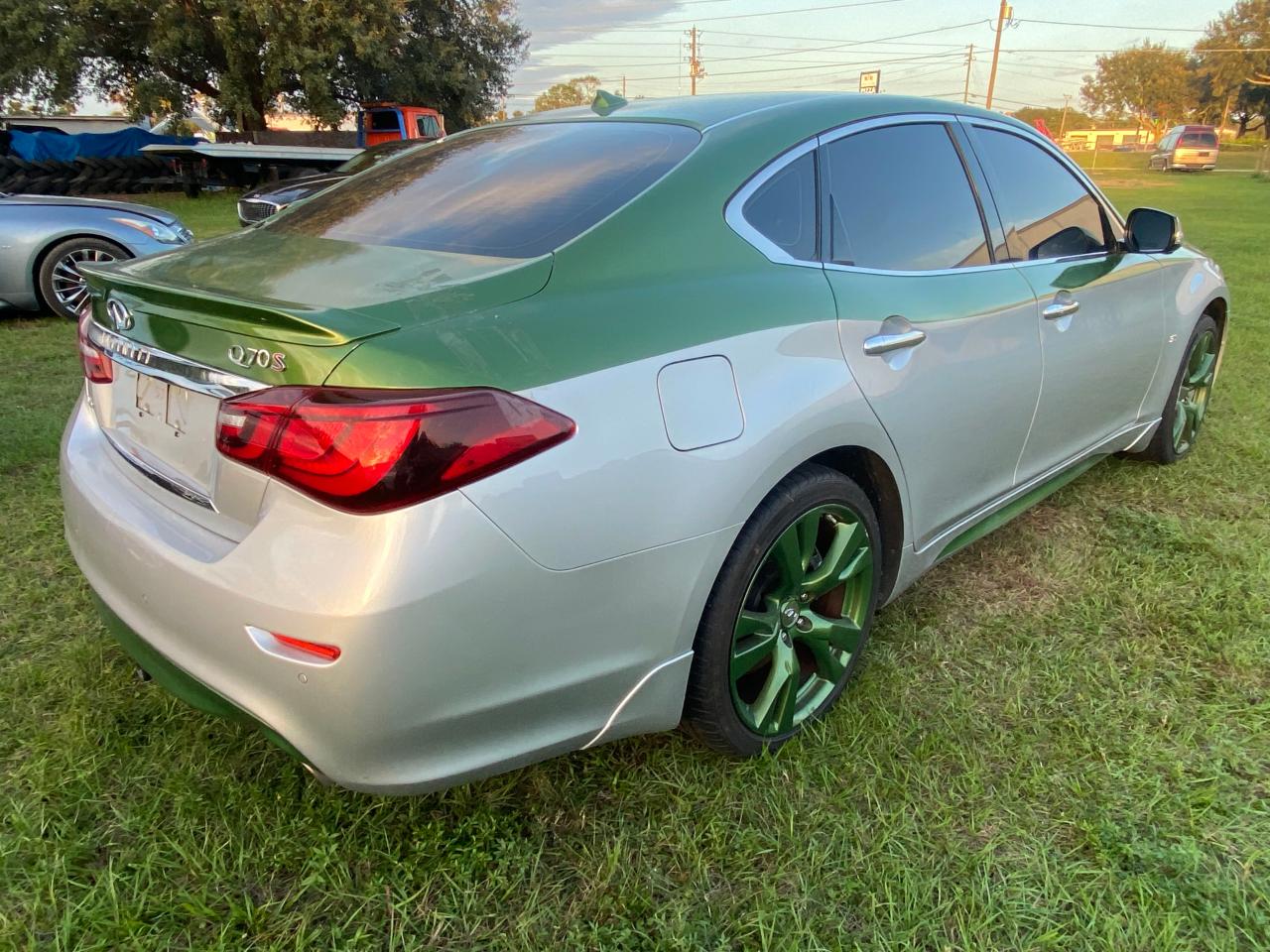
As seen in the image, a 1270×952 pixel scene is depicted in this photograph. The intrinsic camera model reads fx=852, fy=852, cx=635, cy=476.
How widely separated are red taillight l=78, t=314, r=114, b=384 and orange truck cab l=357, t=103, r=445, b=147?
22264mm

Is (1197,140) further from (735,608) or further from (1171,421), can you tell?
(735,608)

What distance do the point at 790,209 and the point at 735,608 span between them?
101 cm

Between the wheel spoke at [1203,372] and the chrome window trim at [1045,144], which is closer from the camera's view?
the chrome window trim at [1045,144]

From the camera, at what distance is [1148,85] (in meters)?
68.9

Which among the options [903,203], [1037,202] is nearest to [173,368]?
[903,203]

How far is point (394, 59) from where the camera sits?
25.9 metres

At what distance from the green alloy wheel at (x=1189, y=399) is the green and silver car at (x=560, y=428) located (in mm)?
1472

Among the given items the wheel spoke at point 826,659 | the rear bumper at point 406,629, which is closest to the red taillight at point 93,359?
the rear bumper at point 406,629

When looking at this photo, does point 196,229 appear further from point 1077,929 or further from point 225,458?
point 1077,929

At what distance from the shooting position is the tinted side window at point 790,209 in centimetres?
207

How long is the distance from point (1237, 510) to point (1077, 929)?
2.55m

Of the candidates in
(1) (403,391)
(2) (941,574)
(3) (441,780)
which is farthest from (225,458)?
(2) (941,574)

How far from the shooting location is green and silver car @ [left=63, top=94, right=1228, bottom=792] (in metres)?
1.42

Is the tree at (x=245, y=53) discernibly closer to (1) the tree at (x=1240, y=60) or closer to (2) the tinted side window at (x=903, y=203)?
(2) the tinted side window at (x=903, y=203)
